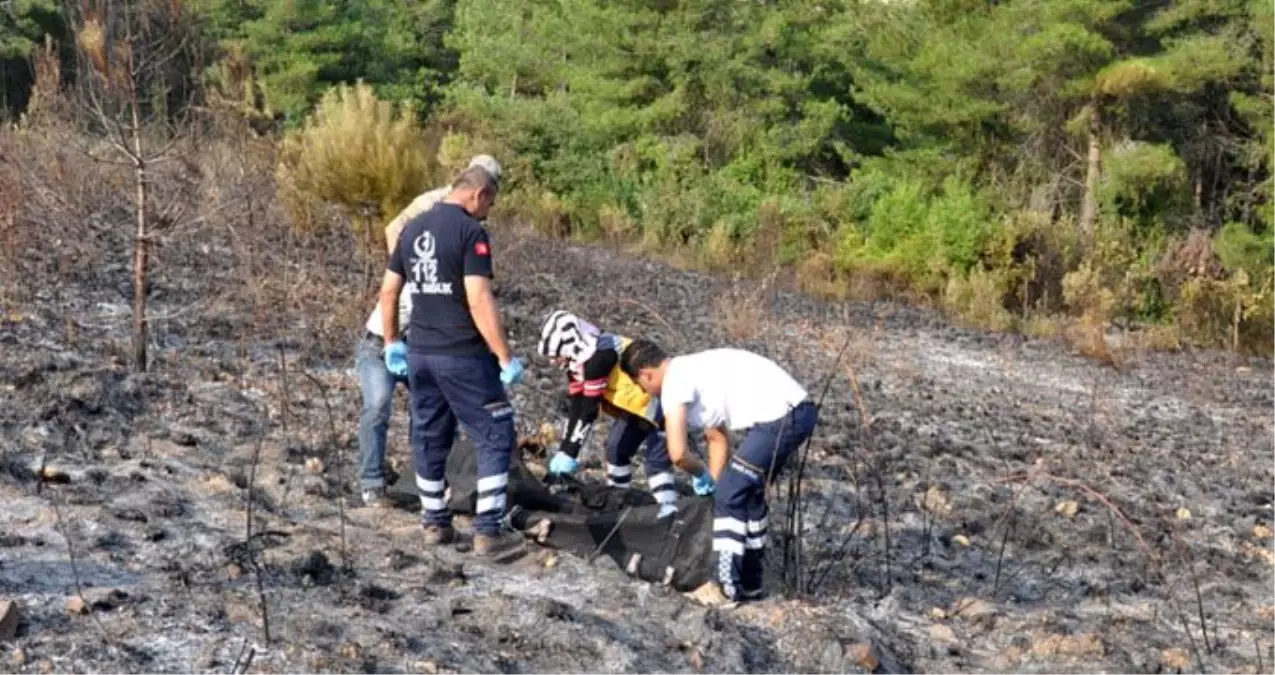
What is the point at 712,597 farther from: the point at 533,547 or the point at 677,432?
the point at 533,547

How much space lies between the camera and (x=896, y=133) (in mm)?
29078

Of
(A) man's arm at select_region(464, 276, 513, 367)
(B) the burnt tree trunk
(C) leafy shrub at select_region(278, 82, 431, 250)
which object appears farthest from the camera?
(C) leafy shrub at select_region(278, 82, 431, 250)

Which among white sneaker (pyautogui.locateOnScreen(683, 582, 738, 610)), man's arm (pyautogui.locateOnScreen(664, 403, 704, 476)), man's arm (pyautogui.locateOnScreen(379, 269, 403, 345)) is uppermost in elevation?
man's arm (pyautogui.locateOnScreen(379, 269, 403, 345))

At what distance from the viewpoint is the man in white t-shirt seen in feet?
18.8

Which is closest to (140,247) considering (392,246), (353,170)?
(392,246)

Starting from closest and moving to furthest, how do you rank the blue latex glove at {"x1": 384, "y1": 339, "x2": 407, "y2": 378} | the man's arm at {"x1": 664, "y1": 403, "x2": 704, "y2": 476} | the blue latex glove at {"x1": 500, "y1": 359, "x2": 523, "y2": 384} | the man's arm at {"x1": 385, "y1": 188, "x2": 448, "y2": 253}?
the man's arm at {"x1": 664, "y1": 403, "x2": 704, "y2": 476} < the blue latex glove at {"x1": 500, "y1": 359, "x2": 523, "y2": 384} < the blue latex glove at {"x1": 384, "y1": 339, "x2": 407, "y2": 378} < the man's arm at {"x1": 385, "y1": 188, "x2": 448, "y2": 253}

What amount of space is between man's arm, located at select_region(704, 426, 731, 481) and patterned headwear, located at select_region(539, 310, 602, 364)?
0.95 meters

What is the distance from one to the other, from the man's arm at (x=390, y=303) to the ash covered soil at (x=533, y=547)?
735 mm

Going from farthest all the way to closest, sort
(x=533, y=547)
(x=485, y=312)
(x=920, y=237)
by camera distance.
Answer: (x=920, y=237)
(x=533, y=547)
(x=485, y=312)

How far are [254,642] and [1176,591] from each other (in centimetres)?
436

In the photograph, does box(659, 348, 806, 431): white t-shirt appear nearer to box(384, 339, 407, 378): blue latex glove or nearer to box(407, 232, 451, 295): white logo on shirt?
box(407, 232, 451, 295): white logo on shirt

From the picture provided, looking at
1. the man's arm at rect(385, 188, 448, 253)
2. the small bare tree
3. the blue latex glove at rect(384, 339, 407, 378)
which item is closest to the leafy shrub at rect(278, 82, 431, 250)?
the small bare tree

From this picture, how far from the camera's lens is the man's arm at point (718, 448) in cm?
595

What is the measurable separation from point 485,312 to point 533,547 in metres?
1.09
